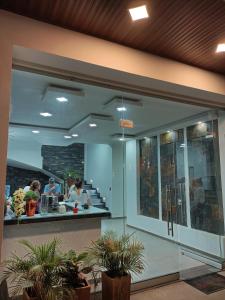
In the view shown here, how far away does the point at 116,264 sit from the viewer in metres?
2.32

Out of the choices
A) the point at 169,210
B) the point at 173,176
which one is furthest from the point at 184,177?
the point at 169,210

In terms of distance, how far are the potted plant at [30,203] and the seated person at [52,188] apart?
24 centimetres

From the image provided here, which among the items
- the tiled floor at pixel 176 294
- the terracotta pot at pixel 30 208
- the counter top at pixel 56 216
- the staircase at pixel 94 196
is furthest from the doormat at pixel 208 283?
the terracotta pot at pixel 30 208

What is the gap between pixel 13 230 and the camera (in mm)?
2545

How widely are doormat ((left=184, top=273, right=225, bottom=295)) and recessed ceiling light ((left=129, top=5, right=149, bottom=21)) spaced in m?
3.24

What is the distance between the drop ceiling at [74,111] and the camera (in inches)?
125

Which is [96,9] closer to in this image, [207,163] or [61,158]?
[61,158]

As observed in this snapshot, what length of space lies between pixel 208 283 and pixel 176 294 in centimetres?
61

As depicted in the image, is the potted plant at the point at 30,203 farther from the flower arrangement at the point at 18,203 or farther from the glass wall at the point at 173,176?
the glass wall at the point at 173,176

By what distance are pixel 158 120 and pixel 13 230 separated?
12.0ft

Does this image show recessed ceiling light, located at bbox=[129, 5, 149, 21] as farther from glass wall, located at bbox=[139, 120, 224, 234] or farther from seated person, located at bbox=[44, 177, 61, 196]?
glass wall, located at bbox=[139, 120, 224, 234]

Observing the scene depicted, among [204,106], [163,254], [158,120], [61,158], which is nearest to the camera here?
[61,158]

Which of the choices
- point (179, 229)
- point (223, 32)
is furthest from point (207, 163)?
point (223, 32)

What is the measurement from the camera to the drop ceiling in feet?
10.5
